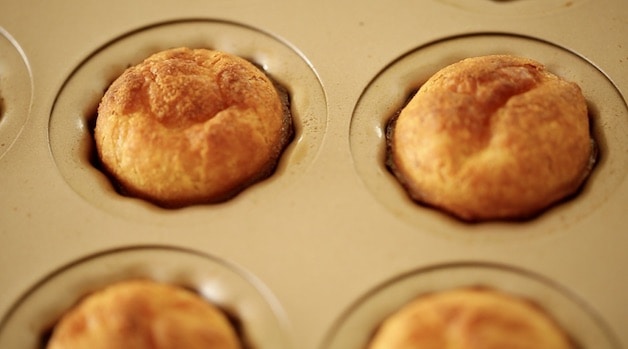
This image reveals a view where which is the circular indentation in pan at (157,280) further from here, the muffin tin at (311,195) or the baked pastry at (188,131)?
the baked pastry at (188,131)

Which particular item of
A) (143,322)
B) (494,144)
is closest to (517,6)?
(494,144)

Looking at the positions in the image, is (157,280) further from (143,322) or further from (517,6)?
(517,6)

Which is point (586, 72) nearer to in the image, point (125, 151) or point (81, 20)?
point (125, 151)

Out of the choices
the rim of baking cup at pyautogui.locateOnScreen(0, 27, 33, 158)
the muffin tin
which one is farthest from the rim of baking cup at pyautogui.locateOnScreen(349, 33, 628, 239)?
the rim of baking cup at pyautogui.locateOnScreen(0, 27, 33, 158)

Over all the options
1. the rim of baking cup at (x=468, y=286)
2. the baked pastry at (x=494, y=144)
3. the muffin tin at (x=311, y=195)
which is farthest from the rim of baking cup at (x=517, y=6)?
the rim of baking cup at (x=468, y=286)

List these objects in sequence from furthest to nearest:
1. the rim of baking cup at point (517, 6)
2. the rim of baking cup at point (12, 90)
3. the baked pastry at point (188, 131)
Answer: the rim of baking cup at point (517, 6), the rim of baking cup at point (12, 90), the baked pastry at point (188, 131)

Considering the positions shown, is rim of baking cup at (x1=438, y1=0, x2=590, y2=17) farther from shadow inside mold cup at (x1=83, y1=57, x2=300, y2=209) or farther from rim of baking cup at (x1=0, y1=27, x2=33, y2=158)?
rim of baking cup at (x1=0, y1=27, x2=33, y2=158)

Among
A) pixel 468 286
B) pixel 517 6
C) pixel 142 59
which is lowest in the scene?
pixel 468 286

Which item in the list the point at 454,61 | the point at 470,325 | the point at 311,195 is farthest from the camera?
the point at 454,61
